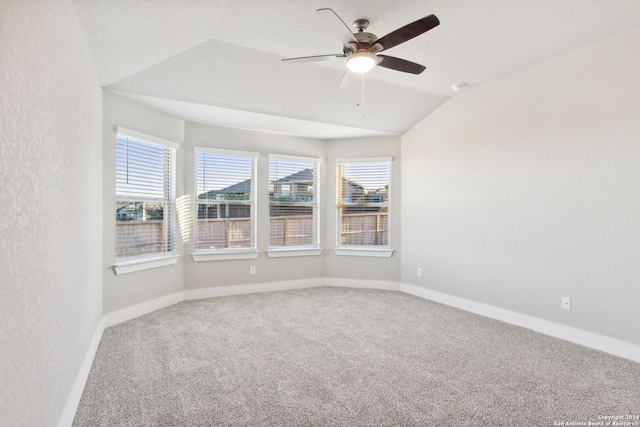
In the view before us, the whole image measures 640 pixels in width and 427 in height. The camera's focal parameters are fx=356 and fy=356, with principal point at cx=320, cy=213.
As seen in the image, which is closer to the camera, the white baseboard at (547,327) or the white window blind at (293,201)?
the white baseboard at (547,327)

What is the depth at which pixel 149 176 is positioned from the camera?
419cm

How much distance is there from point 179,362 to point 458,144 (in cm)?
382

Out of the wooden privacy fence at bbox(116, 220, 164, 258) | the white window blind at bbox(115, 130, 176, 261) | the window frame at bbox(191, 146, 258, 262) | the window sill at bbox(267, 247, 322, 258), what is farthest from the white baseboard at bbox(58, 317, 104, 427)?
the window sill at bbox(267, 247, 322, 258)

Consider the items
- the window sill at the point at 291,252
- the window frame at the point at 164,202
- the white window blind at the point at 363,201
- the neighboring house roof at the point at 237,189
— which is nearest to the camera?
the window frame at the point at 164,202

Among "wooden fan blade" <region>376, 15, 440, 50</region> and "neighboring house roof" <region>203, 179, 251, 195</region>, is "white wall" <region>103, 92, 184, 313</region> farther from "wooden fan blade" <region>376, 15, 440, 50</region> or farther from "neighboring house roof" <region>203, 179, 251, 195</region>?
"wooden fan blade" <region>376, 15, 440, 50</region>

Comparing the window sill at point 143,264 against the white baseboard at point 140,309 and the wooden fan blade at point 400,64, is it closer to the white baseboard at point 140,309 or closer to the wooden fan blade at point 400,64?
the white baseboard at point 140,309

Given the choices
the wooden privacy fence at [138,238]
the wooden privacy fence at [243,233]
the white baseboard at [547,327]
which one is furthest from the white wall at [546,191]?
the wooden privacy fence at [138,238]

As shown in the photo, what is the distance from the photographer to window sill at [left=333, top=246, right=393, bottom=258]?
211 inches

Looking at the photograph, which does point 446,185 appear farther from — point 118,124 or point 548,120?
point 118,124

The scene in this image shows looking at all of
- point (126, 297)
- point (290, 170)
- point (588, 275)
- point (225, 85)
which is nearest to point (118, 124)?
point (225, 85)

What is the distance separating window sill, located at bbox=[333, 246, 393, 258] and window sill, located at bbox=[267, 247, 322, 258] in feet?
1.04

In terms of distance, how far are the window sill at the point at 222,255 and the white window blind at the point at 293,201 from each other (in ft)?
1.24

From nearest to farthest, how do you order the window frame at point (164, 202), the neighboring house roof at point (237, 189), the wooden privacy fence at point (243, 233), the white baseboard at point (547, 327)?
the white baseboard at point (547, 327), the window frame at point (164, 202), the wooden privacy fence at point (243, 233), the neighboring house roof at point (237, 189)

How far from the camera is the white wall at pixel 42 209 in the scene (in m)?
1.25
